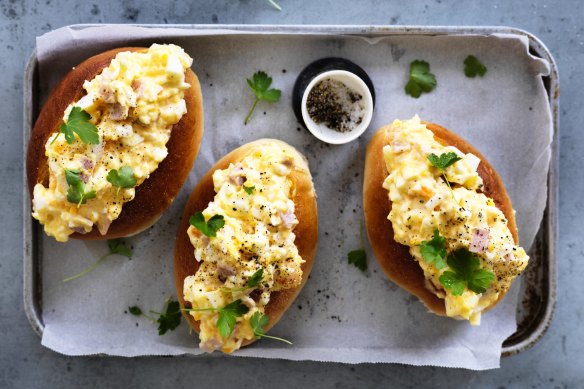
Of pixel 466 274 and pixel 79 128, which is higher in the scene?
pixel 79 128

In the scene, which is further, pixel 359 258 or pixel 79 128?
pixel 359 258

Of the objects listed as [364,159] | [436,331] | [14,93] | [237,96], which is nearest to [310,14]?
[237,96]

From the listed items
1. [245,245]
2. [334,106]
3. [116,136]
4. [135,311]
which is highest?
[334,106]

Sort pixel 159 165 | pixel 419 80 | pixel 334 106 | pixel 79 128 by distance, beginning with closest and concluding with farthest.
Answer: pixel 79 128, pixel 159 165, pixel 334 106, pixel 419 80

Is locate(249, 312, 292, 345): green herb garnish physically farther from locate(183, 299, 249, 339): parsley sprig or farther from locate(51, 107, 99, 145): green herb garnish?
locate(51, 107, 99, 145): green herb garnish

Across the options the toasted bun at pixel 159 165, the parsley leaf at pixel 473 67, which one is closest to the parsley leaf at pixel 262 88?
the toasted bun at pixel 159 165

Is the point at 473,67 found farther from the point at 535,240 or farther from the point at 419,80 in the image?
the point at 535,240

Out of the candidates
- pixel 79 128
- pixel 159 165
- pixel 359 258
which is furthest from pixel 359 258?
pixel 79 128
